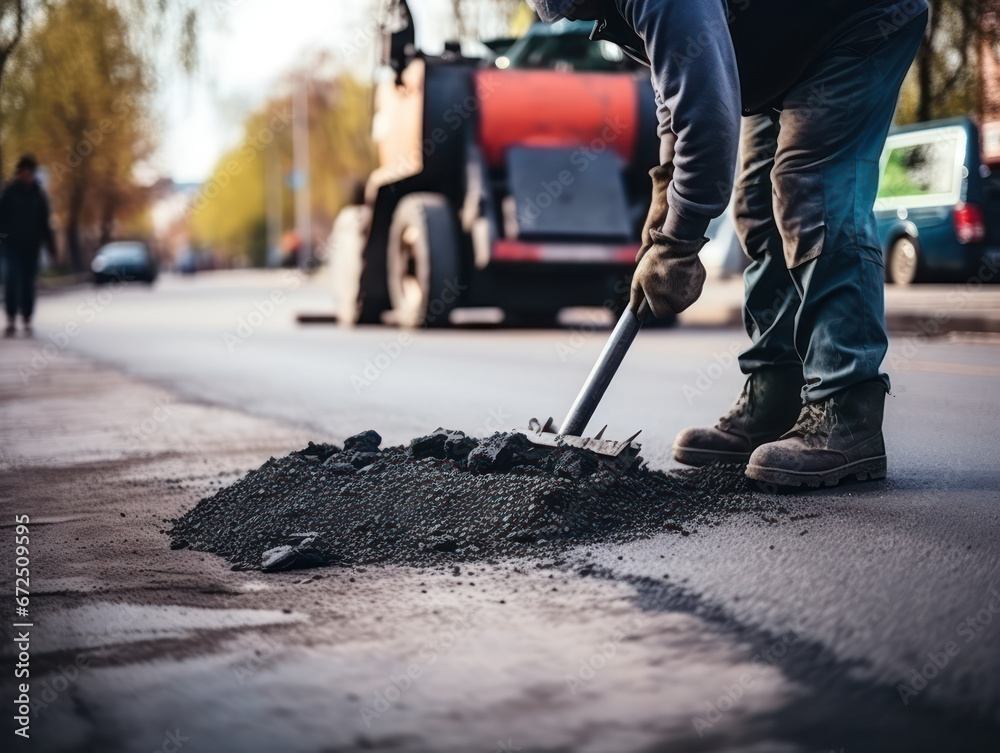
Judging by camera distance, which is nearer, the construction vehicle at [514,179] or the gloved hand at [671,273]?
the gloved hand at [671,273]

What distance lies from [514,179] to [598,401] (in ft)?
23.7

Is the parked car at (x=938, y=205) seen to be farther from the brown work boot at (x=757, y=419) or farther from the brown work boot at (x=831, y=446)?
the brown work boot at (x=831, y=446)

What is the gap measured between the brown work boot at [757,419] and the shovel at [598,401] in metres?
0.36

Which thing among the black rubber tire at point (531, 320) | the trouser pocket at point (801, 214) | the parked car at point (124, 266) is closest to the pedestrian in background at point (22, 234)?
the black rubber tire at point (531, 320)

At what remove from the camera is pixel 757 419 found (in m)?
3.33

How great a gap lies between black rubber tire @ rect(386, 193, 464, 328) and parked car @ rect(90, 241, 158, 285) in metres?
27.8

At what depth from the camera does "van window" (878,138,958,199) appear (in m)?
13.8

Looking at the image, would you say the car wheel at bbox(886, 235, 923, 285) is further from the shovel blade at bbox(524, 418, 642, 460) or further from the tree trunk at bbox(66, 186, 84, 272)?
the tree trunk at bbox(66, 186, 84, 272)

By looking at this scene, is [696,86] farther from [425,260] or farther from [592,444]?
[425,260]

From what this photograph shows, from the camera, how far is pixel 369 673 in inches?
70.8

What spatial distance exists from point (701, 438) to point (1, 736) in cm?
221

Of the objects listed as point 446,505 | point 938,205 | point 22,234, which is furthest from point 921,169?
point 446,505

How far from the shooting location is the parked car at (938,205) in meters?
13.3

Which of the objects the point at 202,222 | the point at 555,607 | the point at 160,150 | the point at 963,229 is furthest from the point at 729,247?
the point at 202,222
